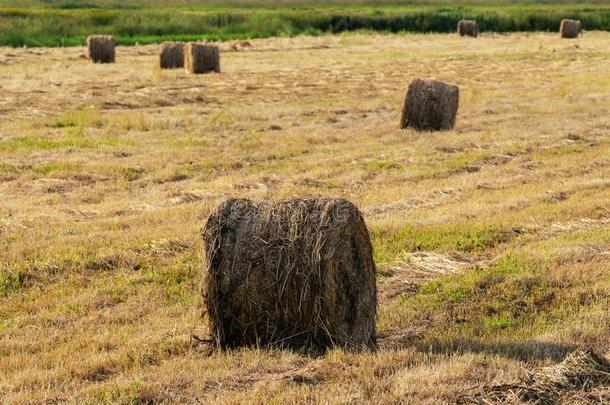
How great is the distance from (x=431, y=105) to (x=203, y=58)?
520 inches

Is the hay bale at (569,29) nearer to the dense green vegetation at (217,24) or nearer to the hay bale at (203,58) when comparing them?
the dense green vegetation at (217,24)

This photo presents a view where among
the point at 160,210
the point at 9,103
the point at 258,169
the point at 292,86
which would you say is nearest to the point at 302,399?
the point at 160,210

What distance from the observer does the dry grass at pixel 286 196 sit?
816cm

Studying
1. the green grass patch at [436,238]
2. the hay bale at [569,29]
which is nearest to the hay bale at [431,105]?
the green grass patch at [436,238]

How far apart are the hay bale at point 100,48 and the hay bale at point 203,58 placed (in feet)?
16.6

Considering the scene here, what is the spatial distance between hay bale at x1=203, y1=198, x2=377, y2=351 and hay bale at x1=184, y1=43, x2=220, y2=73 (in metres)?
25.0

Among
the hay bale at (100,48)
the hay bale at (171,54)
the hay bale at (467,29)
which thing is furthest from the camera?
the hay bale at (467,29)

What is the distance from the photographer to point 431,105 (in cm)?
2169

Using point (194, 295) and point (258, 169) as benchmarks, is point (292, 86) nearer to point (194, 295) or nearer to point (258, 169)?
point (258, 169)

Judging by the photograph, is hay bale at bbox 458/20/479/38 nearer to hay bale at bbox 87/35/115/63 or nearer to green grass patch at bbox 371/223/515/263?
hay bale at bbox 87/35/115/63

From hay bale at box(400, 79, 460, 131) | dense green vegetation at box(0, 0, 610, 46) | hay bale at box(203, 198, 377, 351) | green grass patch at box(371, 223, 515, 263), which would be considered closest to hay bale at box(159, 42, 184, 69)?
dense green vegetation at box(0, 0, 610, 46)

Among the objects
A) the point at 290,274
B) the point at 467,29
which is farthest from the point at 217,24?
the point at 290,274

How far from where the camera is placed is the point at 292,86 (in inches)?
1198

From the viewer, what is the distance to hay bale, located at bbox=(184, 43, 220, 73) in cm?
3316
